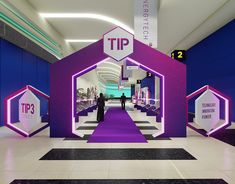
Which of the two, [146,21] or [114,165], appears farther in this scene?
[146,21]

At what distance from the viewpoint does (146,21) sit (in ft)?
33.0

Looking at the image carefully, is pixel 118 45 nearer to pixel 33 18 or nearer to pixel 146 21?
pixel 146 21

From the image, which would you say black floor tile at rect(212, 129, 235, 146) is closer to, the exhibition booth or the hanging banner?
the exhibition booth

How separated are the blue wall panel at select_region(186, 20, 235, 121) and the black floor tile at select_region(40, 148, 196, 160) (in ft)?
24.2

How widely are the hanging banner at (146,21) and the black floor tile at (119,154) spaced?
4951 millimetres

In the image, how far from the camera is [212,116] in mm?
8344

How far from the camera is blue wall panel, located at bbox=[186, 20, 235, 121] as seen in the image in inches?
492

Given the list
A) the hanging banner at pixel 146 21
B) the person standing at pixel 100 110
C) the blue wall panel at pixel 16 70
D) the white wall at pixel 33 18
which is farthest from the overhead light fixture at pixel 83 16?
the hanging banner at pixel 146 21

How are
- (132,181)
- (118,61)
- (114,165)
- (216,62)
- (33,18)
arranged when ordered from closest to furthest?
(132,181), (114,165), (118,61), (33,18), (216,62)

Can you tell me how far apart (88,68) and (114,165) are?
13.3 ft

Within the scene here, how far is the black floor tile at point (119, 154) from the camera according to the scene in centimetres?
543

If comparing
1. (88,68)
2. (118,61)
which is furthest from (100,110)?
(118,61)

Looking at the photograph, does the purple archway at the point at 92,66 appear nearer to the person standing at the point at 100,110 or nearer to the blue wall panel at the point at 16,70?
the blue wall panel at the point at 16,70

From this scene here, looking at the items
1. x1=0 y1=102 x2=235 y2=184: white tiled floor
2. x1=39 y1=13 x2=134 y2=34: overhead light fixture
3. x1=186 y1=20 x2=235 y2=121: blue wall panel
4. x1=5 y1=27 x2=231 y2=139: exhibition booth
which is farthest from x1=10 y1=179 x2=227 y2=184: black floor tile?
x1=39 y1=13 x2=134 y2=34: overhead light fixture
